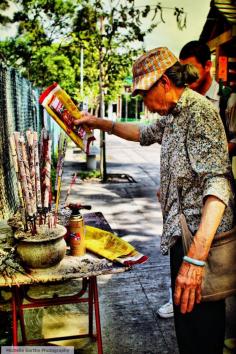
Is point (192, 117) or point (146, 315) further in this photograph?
point (146, 315)

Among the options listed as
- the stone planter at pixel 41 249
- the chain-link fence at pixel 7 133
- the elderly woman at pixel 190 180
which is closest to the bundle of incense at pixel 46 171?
the stone planter at pixel 41 249

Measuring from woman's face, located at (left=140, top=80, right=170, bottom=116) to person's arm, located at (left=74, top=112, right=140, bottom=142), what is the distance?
2.03 feet

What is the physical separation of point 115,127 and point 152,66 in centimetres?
91

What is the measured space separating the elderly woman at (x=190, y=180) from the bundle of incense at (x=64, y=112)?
0.49 meters

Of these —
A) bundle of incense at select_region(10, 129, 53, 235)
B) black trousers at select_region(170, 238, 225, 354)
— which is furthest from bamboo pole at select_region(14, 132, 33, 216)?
black trousers at select_region(170, 238, 225, 354)

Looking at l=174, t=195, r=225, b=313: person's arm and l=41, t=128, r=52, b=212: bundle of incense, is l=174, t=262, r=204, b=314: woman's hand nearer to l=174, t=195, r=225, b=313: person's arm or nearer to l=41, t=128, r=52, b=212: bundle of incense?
l=174, t=195, r=225, b=313: person's arm

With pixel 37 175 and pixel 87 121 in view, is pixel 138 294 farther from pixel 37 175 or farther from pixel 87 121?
pixel 37 175

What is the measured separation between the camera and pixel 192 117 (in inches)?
79.4

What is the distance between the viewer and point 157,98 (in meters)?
2.13

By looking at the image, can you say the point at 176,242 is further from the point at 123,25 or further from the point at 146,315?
the point at 123,25

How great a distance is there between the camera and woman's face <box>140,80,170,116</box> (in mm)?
2096

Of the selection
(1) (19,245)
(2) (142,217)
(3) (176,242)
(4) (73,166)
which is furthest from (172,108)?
(4) (73,166)

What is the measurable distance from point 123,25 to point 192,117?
921 cm

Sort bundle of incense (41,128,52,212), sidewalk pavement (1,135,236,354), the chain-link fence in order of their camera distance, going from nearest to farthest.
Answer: bundle of incense (41,128,52,212) → sidewalk pavement (1,135,236,354) → the chain-link fence
